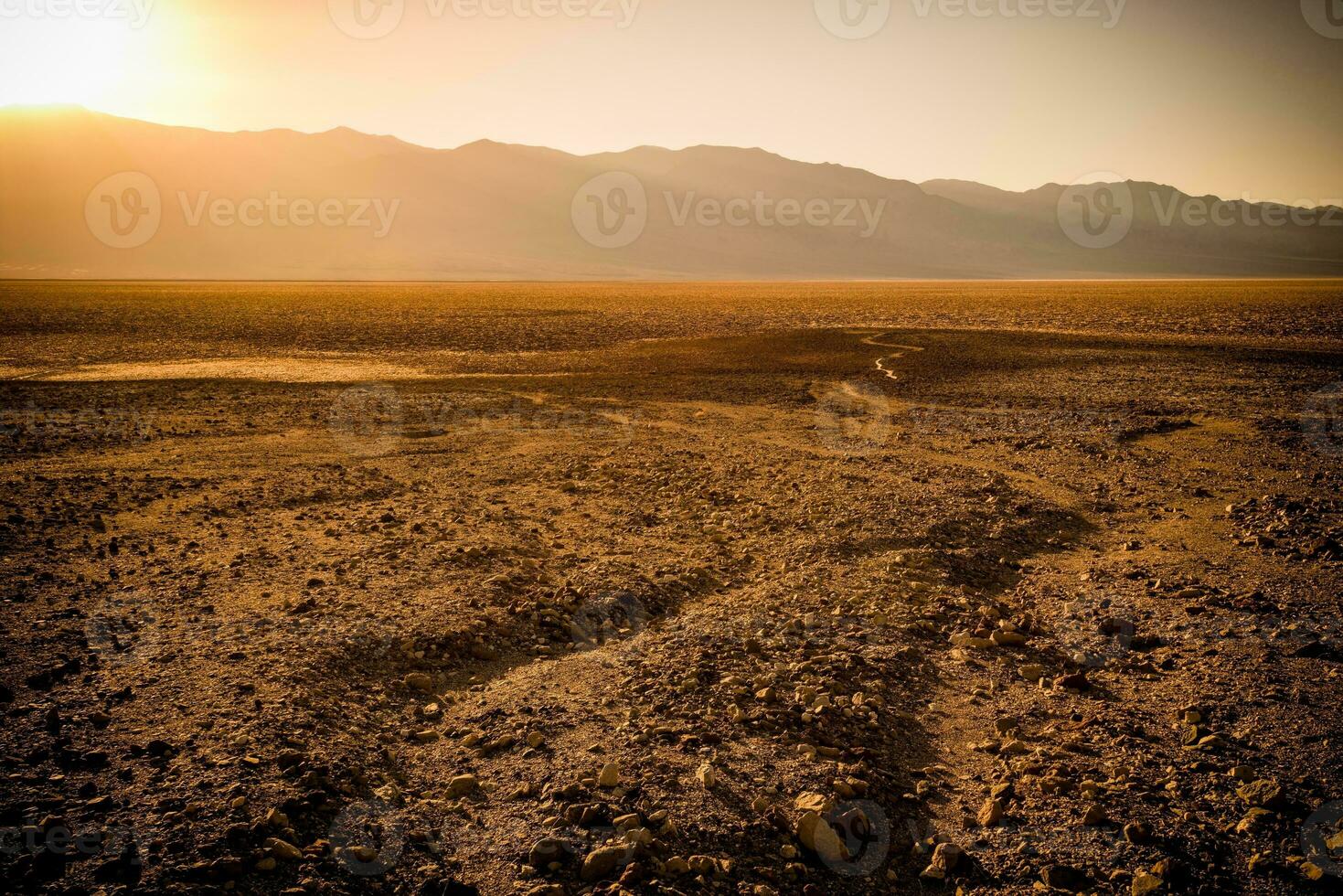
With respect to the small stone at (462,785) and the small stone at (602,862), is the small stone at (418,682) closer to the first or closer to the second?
the small stone at (462,785)

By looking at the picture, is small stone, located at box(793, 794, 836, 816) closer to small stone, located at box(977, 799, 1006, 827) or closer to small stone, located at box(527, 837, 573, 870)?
small stone, located at box(977, 799, 1006, 827)

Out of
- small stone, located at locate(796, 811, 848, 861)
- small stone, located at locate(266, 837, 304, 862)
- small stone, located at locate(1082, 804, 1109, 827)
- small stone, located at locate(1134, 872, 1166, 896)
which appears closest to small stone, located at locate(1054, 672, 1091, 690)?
small stone, located at locate(1082, 804, 1109, 827)

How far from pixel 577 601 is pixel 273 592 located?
2.08 metres

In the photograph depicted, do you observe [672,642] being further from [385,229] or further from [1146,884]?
[385,229]

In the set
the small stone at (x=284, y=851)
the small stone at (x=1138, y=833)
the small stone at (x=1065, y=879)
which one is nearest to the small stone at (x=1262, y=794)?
the small stone at (x=1138, y=833)

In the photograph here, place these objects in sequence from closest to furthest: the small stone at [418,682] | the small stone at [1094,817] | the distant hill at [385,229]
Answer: the small stone at [1094,817]
the small stone at [418,682]
the distant hill at [385,229]

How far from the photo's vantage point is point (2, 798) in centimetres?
298

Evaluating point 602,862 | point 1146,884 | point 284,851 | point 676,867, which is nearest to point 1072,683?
point 1146,884

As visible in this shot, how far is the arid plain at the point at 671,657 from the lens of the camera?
2.95 m

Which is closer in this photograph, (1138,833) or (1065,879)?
(1065,879)

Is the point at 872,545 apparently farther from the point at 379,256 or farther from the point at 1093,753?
the point at 379,256

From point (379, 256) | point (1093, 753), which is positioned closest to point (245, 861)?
point (1093, 753)

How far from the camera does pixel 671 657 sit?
4.43 metres

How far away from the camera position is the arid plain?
116 inches
